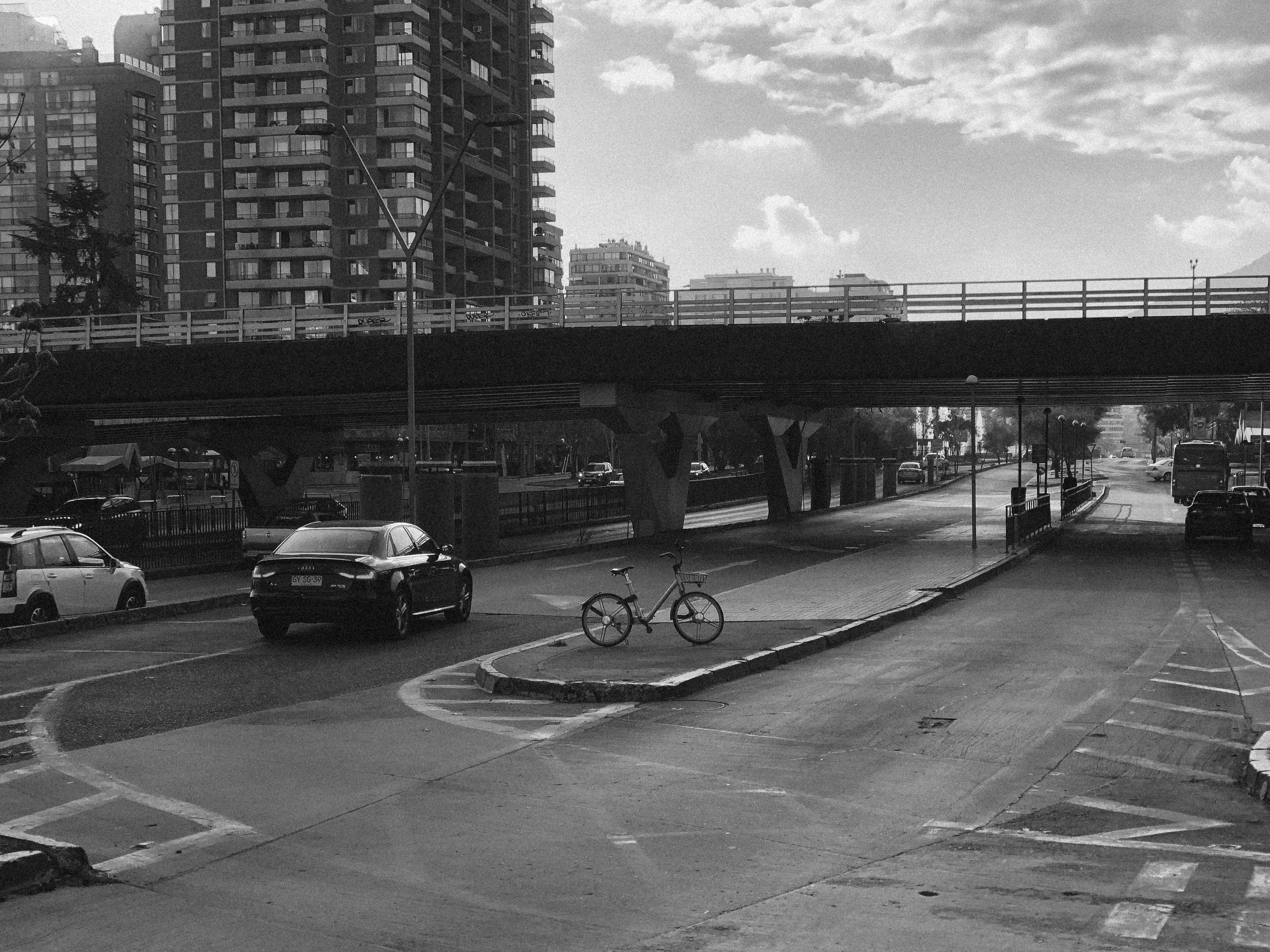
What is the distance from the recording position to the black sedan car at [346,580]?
17.8 meters

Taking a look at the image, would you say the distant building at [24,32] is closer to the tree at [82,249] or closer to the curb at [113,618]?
the tree at [82,249]

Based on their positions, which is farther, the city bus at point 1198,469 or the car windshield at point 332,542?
the city bus at point 1198,469

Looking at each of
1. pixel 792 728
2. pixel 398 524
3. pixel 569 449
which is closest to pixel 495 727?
pixel 792 728

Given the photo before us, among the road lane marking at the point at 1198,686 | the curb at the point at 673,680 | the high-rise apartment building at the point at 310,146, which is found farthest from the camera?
the high-rise apartment building at the point at 310,146

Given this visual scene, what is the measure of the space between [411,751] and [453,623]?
9873 mm

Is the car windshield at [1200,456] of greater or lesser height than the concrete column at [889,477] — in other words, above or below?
above

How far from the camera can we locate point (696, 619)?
16.8 m

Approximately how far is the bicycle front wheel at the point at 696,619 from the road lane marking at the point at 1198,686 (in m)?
4.92

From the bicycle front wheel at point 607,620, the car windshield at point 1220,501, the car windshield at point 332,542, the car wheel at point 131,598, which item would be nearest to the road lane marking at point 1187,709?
the bicycle front wheel at point 607,620

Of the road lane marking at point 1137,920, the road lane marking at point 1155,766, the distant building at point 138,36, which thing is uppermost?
the distant building at point 138,36

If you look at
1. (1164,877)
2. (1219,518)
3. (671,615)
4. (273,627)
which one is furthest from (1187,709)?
(1219,518)

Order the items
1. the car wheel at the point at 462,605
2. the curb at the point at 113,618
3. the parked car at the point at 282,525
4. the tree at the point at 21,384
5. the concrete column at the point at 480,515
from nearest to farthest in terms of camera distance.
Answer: the curb at the point at 113,618, the car wheel at the point at 462,605, the tree at the point at 21,384, the parked car at the point at 282,525, the concrete column at the point at 480,515

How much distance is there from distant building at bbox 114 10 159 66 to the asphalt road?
5503 inches

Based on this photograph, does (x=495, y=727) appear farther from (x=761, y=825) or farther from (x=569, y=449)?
(x=569, y=449)
